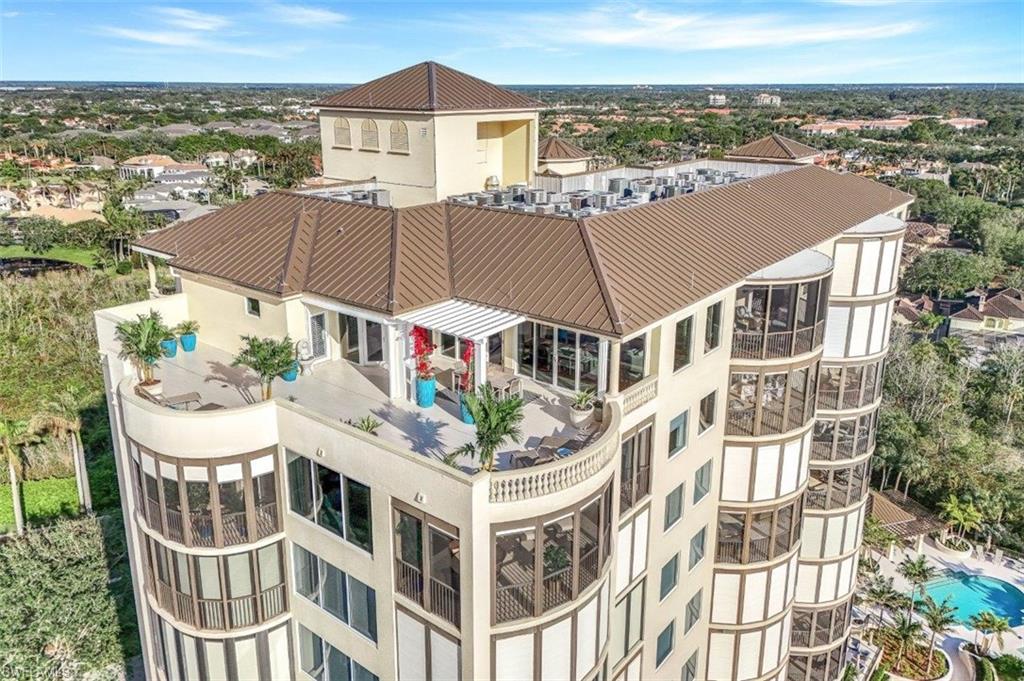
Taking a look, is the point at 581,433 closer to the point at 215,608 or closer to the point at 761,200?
the point at 215,608

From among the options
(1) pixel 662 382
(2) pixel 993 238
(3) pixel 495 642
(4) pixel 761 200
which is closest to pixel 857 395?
(4) pixel 761 200

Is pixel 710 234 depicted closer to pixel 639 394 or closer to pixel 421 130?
pixel 639 394

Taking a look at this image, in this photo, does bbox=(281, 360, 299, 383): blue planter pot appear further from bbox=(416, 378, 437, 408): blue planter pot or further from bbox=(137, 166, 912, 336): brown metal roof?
bbox=(416, 378, 437, 408): blue planter pot

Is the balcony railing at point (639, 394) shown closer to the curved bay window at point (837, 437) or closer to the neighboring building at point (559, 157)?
the curved bay window at point (837, 437)

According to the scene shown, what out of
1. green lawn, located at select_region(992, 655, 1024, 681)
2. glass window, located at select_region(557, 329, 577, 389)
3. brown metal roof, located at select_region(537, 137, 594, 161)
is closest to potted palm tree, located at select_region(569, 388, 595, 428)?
glass window, located at select_region(557, 329, 577, 389)

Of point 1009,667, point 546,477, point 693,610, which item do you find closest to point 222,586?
point 546,477

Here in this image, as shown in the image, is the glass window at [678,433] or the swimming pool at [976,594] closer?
the glass window at [678,433]

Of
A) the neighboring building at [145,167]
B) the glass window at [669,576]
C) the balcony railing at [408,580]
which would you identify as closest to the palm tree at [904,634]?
the glass window at [669,576]
